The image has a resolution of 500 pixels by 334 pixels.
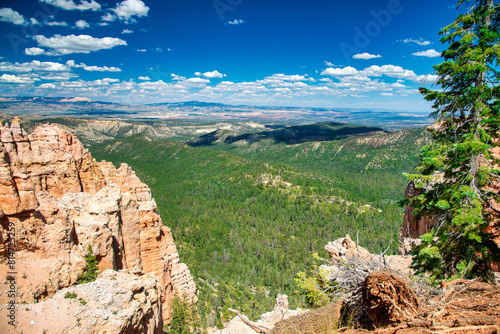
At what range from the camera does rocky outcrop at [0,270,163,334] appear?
23.7 ft

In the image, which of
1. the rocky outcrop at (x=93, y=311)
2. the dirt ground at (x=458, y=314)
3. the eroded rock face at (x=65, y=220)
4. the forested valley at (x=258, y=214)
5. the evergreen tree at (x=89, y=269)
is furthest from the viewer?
the forested valley at (x=258, y=214)

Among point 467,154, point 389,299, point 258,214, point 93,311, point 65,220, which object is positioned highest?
point 467,154

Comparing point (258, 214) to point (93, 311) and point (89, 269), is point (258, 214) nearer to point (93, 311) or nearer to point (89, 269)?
point (89, 269)

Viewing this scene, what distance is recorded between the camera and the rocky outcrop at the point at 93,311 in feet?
23.7

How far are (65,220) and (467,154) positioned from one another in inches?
631

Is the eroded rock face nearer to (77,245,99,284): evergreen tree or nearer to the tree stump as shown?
(77,245,99,284): evergreen tree

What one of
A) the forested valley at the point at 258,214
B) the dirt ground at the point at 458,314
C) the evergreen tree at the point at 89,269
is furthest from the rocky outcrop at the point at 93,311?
the forested valley at the point at 258,214

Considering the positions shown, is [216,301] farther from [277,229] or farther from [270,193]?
[270,193]

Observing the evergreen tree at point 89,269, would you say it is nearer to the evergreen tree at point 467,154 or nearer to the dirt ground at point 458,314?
the dirt ground at point 458,314

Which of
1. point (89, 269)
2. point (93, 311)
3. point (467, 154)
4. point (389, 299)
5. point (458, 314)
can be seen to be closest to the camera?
point (458, 314)

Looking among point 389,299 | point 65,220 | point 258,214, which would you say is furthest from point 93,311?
point 258,214

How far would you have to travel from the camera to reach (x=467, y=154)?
970 cm

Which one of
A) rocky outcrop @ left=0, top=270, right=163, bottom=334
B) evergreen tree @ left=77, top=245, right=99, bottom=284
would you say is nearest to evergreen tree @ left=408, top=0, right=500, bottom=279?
rocky outcrop @ left=0, top=270, right=163, bottom=334

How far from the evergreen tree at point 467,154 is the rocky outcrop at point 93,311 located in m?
10.7
